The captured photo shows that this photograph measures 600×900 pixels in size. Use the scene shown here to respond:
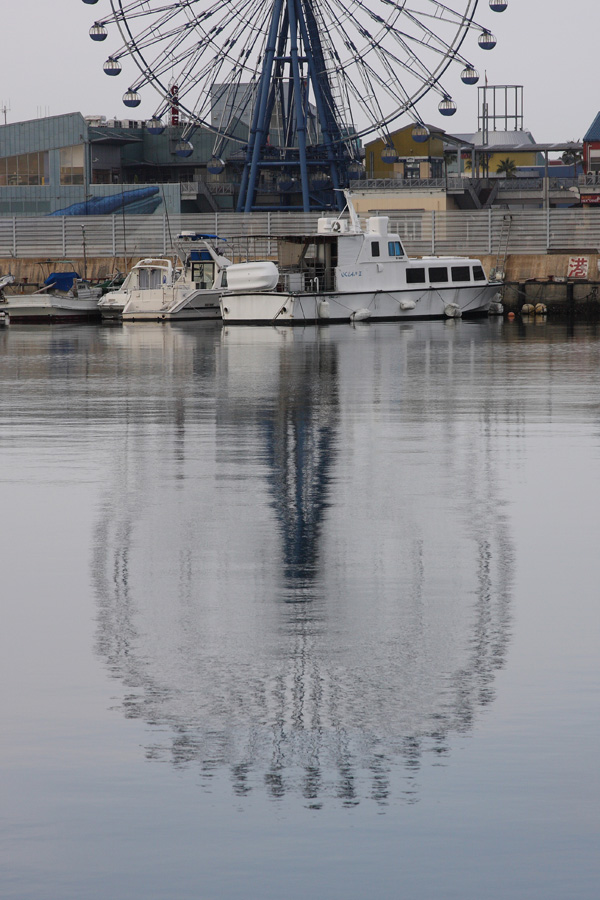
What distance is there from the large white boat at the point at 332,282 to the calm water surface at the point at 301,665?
3238 centimetres

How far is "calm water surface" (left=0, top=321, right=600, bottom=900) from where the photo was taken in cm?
514

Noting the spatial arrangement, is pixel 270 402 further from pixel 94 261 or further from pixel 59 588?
pixel 94 261

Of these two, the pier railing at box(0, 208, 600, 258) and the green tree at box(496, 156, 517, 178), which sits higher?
the green tree at box(496, 156, 517, 178)

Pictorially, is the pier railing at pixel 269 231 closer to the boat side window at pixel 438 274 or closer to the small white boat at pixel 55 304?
the small white boat at pixel 55 304

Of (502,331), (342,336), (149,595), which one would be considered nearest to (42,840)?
(149,595)

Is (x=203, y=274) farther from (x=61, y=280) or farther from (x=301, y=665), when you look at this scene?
(x=301, y=665)

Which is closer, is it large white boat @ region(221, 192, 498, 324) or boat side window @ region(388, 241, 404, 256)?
large white boat @ region(221, 192, 498, 324)

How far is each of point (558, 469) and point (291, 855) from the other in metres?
9.66

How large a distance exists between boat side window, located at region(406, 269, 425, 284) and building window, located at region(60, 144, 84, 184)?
48588 mm

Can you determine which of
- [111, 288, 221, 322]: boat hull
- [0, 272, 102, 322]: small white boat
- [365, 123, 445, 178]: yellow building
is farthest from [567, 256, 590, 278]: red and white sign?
[365, 123, 445, 178]: yellow building

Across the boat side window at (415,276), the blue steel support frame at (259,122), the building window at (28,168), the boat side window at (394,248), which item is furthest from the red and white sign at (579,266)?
the building window at (28,168)

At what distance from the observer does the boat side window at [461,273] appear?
171ft

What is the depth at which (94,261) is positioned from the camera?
217 feet

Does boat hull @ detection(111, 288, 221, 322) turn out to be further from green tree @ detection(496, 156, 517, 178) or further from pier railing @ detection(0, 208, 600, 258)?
green tree @ detection(496, 156, 517, 178)
